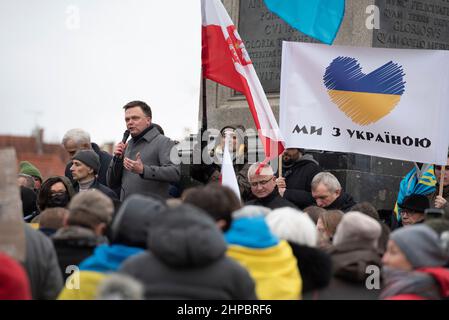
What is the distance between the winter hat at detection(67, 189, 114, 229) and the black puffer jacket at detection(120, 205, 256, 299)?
45.7 inches

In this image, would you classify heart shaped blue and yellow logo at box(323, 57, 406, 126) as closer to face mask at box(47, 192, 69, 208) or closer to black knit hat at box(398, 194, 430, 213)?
black knit hat at box(398, 194, 430, 213)

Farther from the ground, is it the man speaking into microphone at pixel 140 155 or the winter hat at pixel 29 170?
the man speaking into microphone at pixel 140 155

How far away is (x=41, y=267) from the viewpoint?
271 inches

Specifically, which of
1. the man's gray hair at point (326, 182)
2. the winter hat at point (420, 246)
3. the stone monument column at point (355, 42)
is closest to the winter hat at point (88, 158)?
the man's gray hair at point (326, 182)

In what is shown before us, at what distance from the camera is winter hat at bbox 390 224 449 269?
6.49 m

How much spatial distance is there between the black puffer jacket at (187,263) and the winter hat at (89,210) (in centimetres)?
116

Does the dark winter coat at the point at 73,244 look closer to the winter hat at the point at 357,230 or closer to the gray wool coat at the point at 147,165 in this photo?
the winter hat at the point at 357,230

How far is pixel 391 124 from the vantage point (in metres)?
11.2

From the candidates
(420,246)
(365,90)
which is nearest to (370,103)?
(365,90)

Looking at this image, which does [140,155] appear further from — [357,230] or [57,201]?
[357,230]

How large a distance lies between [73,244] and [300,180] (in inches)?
183

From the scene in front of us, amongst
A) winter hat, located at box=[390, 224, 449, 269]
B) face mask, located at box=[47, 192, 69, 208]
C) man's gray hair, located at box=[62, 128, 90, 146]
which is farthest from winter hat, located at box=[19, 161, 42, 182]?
winter hat, located at box=[390, 224, 449, 269]

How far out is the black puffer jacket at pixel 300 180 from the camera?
37.4ft
